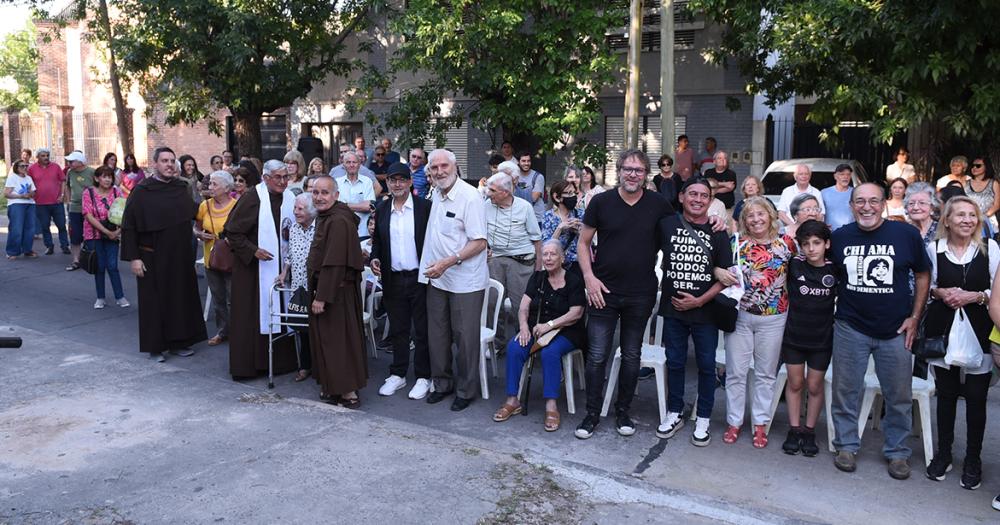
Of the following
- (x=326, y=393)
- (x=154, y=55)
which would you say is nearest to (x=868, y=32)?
(x=326, y=393)

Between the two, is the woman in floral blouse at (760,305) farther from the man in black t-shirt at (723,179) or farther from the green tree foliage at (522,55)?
the green tree foliage at (522,55)

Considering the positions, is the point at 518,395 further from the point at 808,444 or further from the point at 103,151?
the point at 103,151

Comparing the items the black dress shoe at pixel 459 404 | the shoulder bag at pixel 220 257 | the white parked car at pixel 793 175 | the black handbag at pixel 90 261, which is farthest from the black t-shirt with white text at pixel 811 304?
the white parked car at pixel 793 175

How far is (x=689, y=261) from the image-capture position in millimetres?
5828

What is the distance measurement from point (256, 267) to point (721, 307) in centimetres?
403

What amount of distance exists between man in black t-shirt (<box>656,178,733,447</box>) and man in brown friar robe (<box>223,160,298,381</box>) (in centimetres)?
335

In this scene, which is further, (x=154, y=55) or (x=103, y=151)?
(x=103, y=151)

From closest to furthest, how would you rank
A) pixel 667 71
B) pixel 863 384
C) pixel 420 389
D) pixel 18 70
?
pixel 863 384
pixel 420 389
pixel 667 71
pixel 18 70

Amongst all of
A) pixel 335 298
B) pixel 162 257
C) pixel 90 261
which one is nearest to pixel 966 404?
pixel 335 298

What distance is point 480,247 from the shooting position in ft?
21.8

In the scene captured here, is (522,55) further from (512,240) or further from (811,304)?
(811,304)

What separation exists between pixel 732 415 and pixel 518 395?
5.10 feet

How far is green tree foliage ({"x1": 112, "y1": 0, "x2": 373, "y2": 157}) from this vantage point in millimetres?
16078

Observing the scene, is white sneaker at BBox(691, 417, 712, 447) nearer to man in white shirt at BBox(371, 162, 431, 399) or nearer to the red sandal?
the red sandal
